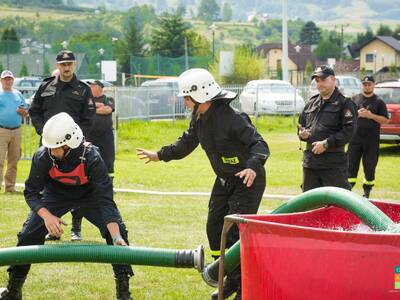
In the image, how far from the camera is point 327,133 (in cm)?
925

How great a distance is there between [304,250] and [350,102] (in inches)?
186

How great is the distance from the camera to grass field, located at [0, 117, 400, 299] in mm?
7637

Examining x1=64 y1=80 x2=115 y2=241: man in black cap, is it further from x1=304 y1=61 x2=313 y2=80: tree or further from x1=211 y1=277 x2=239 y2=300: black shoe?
x1=304 y1=61 x2=313 y2=80: tree

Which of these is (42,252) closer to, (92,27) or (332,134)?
(332,134)

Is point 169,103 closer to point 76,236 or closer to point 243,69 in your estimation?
point 76,236

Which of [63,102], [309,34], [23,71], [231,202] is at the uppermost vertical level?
[63,102]

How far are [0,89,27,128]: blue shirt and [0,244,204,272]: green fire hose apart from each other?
7.86 metres

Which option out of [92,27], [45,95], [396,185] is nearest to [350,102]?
[45,95]

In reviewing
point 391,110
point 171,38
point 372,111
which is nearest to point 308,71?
point 171,38

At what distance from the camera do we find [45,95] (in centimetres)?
959

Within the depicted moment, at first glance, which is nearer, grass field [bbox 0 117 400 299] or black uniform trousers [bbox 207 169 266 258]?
black uniform trousers [bbox 207 169 266 258]

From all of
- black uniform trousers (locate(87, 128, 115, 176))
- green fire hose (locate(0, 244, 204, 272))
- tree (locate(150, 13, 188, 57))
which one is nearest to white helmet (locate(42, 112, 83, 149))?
green fire hose (locate(0, 244, 204, 272))

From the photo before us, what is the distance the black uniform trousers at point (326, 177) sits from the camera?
30.0ft

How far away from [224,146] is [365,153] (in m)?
6.57
